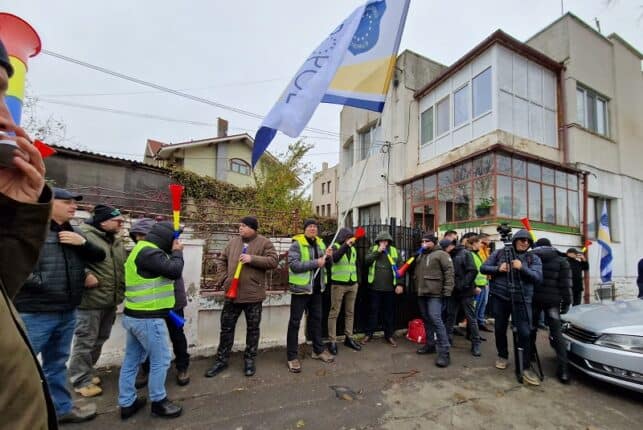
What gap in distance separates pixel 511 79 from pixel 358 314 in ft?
33.5

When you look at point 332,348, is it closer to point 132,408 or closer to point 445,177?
point 132,408

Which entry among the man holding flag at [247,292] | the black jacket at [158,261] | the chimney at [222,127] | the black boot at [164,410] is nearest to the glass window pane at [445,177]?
the man holding flag at [247,292]

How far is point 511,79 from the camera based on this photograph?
10695 mm

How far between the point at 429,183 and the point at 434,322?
8.71 meters

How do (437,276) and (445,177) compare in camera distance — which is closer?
(437,276)

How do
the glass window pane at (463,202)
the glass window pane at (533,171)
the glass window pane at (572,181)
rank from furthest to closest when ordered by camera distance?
the glass window pane at (572,181)
the glass window pane at (463,202)
the glass window pane at (533,171)

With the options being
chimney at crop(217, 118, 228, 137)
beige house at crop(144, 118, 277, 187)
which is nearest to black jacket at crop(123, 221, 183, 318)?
beige house at crop(144, 118, 277, 187)

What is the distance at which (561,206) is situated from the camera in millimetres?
11070

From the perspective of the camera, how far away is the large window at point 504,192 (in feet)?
32.8

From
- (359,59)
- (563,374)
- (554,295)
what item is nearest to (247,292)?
(359,59)

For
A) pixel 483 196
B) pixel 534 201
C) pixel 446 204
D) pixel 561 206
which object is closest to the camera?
pixel 483 196

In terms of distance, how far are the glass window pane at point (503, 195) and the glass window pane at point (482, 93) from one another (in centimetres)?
254

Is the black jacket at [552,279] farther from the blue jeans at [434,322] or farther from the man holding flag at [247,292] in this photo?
the man holding flag at [247,292]

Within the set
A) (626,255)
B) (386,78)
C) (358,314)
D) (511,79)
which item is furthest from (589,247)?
(386,78)
